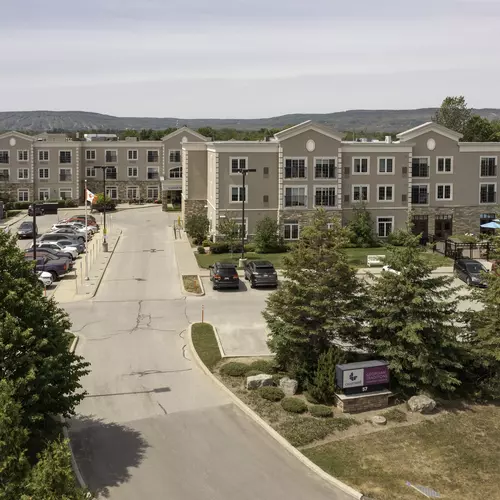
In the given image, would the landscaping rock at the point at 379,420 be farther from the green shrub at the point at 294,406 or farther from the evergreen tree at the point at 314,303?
the evergreen tree at the point at 314,303

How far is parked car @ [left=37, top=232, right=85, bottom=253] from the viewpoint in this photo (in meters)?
49.9

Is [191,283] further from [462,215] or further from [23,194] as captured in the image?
[23,194]

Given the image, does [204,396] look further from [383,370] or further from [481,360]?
[481,360]

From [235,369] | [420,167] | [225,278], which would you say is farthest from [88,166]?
[235,369]

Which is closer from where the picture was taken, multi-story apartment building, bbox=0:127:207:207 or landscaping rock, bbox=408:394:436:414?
landscaping rock, bbox=408:394:436:414

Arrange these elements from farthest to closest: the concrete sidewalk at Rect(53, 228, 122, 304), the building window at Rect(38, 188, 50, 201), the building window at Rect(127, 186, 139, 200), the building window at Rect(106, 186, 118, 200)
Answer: the building window at Rect(127, 186, 139, 200) < the building window at Rect(106, 186, 118, 200) < the building window at Rect(38, 188, 50, 201) < the concrete sidewalk at Rect(53, 228, 122, 304)

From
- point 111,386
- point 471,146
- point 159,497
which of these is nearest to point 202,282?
point 111,386

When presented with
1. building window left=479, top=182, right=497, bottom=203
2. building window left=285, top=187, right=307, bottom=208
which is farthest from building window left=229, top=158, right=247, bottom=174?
building window left=479, top=182, right=497, bottom=203

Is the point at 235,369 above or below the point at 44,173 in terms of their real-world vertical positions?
below

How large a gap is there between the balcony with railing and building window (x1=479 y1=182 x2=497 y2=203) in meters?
15.7

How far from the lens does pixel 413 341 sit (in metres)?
20.8

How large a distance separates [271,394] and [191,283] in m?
18.4

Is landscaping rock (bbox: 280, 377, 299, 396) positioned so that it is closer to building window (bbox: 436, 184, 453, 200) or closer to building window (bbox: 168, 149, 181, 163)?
building window (bbox: 436, 184, 453, 200)

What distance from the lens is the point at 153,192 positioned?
8938cm
